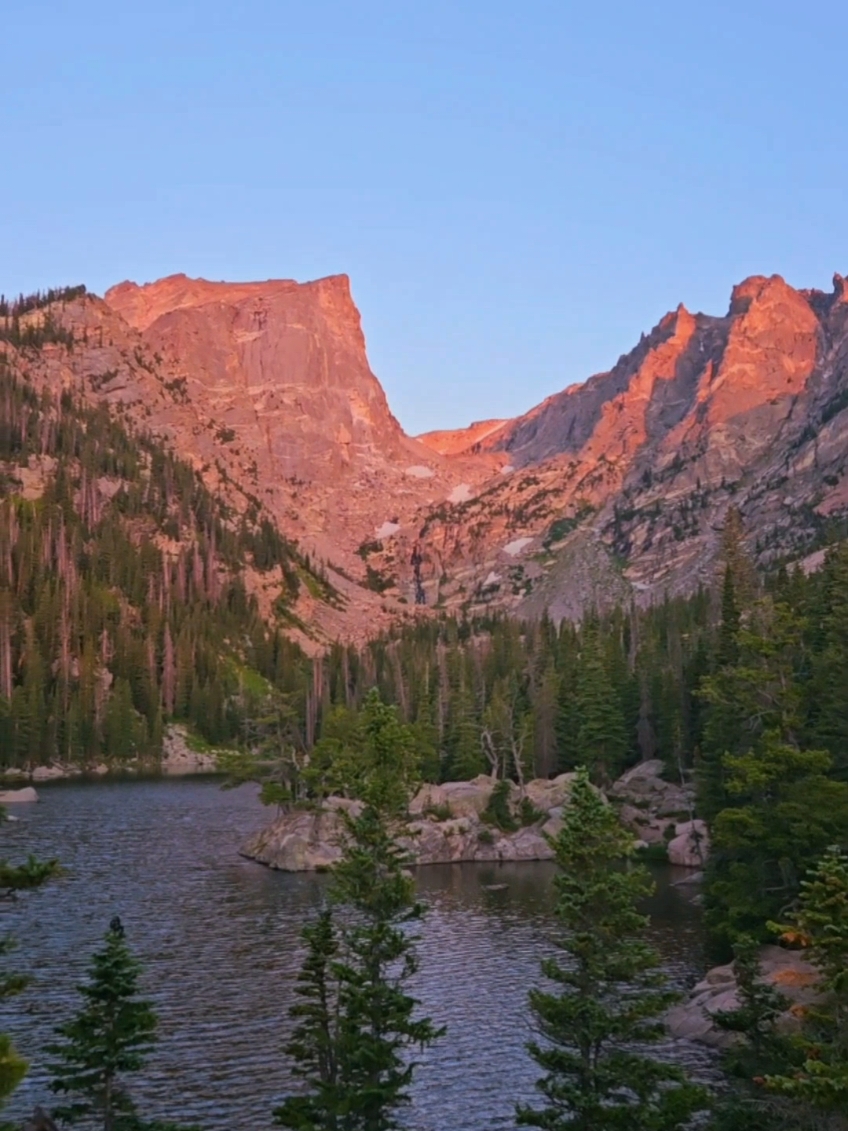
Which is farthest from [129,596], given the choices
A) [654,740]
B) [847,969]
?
[847,969]

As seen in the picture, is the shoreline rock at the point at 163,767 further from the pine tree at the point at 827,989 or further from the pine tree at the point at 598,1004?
the pine tree at the point at 827,989

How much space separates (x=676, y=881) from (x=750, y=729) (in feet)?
101

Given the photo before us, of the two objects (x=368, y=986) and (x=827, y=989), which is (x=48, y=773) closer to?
(x=368, y=986)

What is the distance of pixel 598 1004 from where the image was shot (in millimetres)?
25641

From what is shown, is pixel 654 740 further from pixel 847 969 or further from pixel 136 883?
pixel 847 969

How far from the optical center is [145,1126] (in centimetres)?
2236

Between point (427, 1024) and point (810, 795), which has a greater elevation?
point (810, 795)

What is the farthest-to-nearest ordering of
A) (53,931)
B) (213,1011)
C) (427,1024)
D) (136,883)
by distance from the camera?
(136,883), (53,931), (213,1011), (427,1024)

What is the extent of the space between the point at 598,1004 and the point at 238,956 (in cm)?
3341

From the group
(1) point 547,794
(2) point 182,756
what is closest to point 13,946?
(1) point 547,794

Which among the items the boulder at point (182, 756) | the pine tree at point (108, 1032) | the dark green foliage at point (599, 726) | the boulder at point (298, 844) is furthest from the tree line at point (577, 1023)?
the boulder at point (182, 756)

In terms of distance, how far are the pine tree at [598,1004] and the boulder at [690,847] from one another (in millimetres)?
55088

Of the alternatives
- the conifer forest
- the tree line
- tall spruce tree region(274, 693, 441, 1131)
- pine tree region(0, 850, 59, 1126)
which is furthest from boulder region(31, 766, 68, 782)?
pine tree region(0, 850, 59, 1126)

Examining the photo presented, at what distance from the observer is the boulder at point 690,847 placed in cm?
8012
